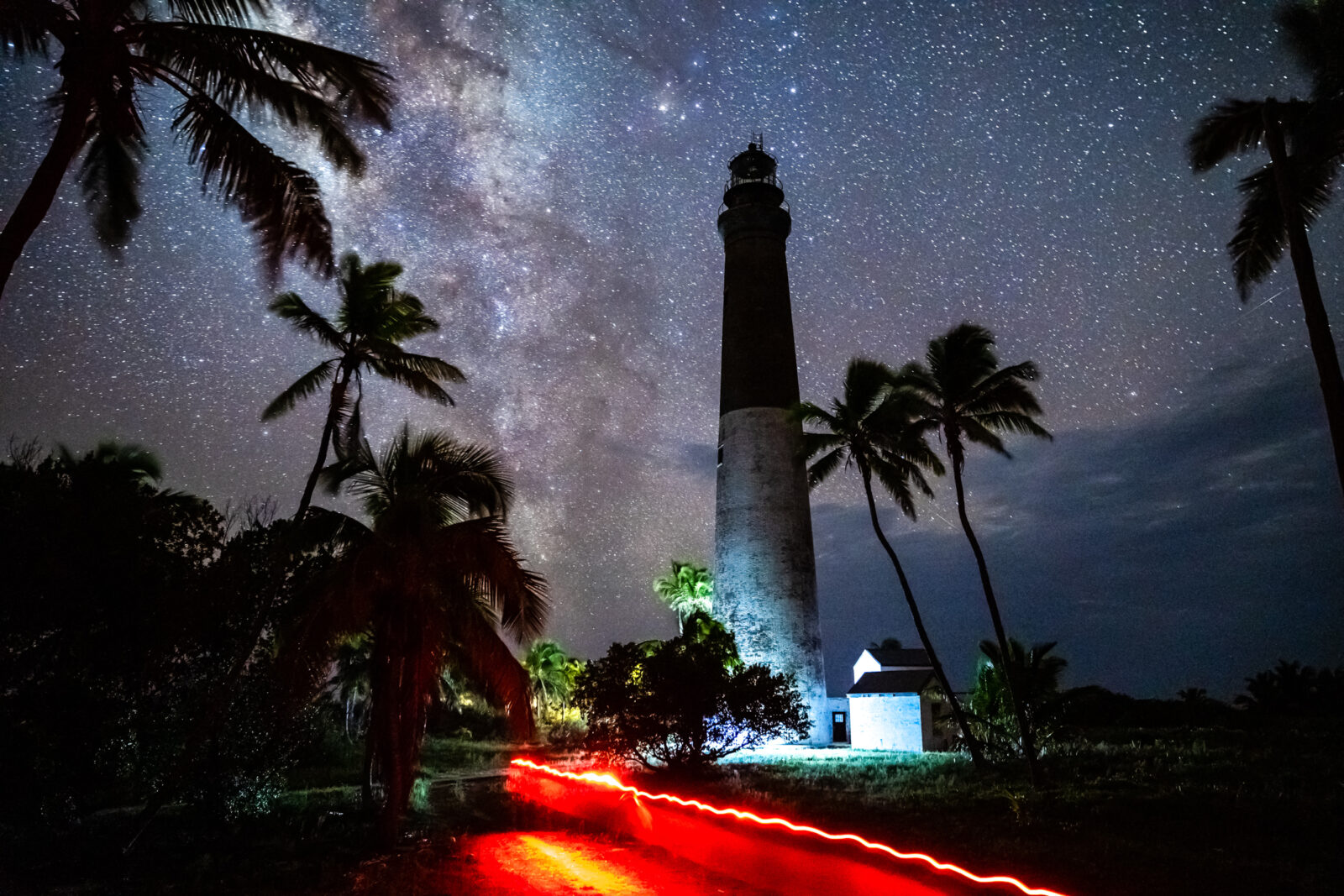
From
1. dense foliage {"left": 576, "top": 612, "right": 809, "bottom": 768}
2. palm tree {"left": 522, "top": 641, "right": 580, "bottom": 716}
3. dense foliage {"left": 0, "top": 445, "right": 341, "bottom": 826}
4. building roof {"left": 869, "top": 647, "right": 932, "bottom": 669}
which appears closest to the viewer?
dense foliage {"left": 0, "top": 445, "right": 341, "bottom": 826}

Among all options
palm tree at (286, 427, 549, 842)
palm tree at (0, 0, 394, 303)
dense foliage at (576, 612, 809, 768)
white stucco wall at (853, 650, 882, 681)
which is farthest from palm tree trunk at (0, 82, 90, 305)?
white stucco wall at (853, 650, 882, 681)

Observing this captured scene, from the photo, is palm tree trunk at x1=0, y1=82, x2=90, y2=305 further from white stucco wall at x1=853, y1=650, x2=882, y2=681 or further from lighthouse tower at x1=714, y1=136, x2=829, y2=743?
white stucco wall at x1=853, y1=650, x2=882, y2=681

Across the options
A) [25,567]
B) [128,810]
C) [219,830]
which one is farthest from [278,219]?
[128,810]

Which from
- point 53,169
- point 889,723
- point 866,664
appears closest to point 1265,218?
point 53,169

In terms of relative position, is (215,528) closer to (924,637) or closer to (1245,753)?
(924,637)

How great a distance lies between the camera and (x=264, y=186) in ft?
31.2

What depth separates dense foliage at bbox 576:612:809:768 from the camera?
1944cm

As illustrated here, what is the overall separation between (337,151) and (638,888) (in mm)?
9564

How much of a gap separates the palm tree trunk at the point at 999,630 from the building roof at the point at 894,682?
15.0m

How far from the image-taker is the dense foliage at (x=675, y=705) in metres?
19.4

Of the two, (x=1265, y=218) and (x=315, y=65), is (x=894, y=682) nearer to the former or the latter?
(x=1265, y=218)

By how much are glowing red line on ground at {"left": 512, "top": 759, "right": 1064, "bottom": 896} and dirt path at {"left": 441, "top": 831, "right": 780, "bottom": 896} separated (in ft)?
3.17

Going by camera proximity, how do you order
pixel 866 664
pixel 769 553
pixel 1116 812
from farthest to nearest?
pixel 866 664
pixel 769 553
pixel 1116 812

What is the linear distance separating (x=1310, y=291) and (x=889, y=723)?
89.3 feet
